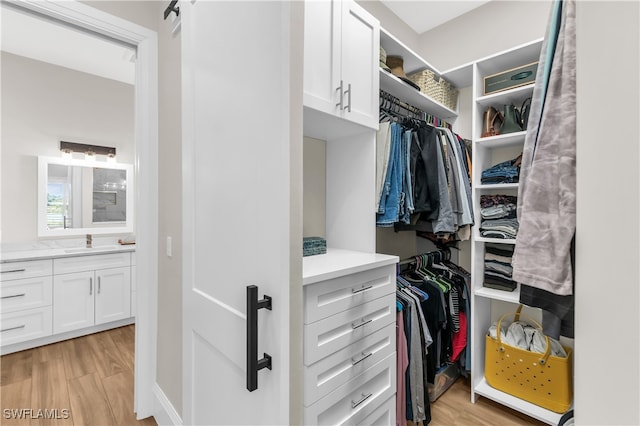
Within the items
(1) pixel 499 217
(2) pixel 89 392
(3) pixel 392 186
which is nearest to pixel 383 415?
(3) pixel 392 186

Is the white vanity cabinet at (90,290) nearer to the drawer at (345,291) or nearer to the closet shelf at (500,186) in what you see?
the drawer at (345,291)

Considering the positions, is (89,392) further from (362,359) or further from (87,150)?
(87,150)

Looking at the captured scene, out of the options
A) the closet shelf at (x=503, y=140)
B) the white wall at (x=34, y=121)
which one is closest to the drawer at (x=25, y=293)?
the white wall at (x=34, y=121)

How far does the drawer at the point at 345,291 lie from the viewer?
95cm

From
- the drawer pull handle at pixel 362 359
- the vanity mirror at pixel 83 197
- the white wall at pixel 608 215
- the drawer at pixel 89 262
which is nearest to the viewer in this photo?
the white wall at pixel 608 215

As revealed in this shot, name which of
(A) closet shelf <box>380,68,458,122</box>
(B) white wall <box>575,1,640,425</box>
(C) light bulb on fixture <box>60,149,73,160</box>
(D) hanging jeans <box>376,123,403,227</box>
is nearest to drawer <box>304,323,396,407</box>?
(D) hanging jeans <box>376,123,403,227</box>

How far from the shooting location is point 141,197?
1714mm

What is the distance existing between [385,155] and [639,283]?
139cm

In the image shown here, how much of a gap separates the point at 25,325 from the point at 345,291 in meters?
3.22

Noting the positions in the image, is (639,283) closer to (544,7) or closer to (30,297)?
(544,7)

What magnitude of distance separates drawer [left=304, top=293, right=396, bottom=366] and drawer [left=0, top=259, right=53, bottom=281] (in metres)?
3.06

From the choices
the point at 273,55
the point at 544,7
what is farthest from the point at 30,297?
the point at 544,7

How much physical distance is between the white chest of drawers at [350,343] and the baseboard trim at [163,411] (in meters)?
0.99

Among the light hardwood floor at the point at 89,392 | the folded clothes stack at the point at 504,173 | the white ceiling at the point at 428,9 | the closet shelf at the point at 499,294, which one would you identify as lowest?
the light hardwood floor at the point at 89,392
